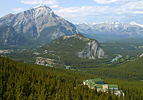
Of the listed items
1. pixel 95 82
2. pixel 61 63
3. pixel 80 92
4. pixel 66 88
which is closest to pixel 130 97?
pixel 95 82

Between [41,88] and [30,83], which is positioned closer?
[41,88]

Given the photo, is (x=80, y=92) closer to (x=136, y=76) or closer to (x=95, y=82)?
(x=95, y=82)

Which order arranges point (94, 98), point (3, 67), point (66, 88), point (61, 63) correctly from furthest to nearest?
1. point (61, 63)
2. point (3, 67)
3. point (66, 88)
4. point (94, 98)

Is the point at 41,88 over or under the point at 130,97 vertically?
over

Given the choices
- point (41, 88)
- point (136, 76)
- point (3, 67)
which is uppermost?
point (3, 67)

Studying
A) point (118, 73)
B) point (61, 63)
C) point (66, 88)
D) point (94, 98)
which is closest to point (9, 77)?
point (66, 88)

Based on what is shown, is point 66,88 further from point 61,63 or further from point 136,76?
point 61,63

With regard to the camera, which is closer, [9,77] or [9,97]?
[9,97]

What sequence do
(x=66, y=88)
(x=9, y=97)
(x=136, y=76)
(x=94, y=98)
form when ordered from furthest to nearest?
(x=136, y=76), (x=66, y=88), (x=94, y=98), (x=9, y=97)

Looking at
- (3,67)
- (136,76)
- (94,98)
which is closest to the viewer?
(94,98)
